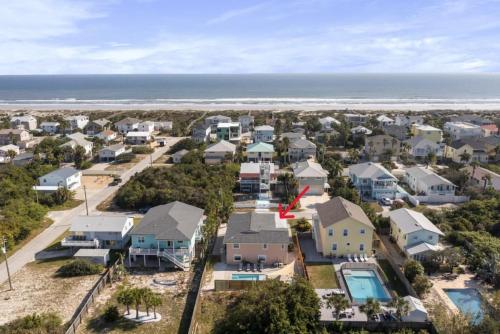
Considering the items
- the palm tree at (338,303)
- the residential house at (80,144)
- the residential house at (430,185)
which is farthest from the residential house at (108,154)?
the palm tree at (338,303)

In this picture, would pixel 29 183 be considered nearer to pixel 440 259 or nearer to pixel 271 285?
pixel 271 285

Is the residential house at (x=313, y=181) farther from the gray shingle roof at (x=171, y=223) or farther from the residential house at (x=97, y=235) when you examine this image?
the residential house at (x=97, y=235)

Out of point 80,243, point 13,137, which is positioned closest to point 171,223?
point 80,243

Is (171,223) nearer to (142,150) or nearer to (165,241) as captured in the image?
(165,241)

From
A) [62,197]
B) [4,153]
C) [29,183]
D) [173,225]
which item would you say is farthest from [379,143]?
[4,153]

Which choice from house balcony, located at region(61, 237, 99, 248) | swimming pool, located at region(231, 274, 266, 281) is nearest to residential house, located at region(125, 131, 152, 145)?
house balcony, located at region(61, 237, 99, 248)

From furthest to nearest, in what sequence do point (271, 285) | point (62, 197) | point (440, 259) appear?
point (62, 197) → point (440, 259) → point (271, 285)

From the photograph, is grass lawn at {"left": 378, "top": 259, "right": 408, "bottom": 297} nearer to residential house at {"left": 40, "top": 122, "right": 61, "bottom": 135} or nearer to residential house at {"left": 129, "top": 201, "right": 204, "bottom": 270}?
residential house at {"left": 129, "top": 201, "right": 204, "bottom": 270}
